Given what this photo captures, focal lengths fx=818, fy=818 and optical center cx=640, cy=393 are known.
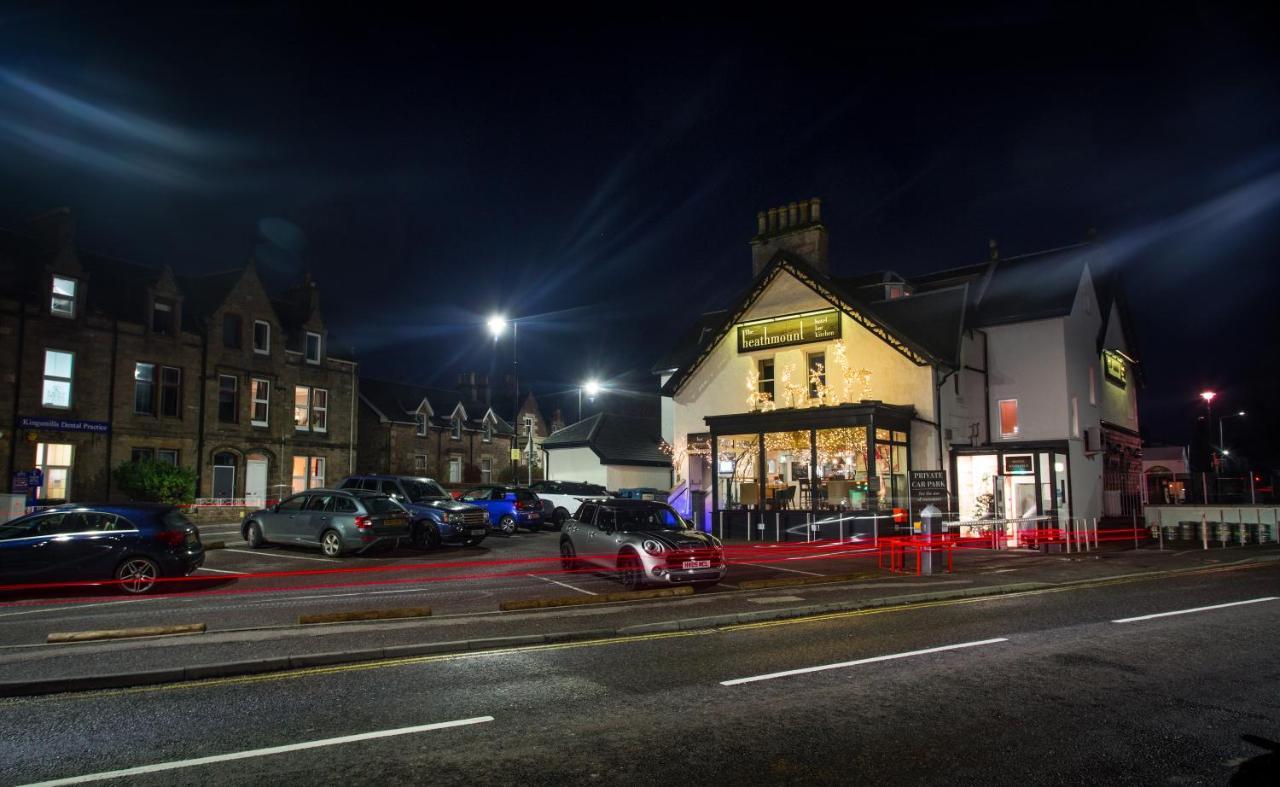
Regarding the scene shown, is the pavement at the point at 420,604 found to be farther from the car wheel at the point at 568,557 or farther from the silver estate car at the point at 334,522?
the silver estate car at the point at 334,522

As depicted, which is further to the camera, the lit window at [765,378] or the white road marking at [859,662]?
the lit window at [765,378]

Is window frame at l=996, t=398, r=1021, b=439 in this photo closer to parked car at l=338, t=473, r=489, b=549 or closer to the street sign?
the street sign

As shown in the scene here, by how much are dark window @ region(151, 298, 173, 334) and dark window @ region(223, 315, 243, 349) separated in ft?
8.17

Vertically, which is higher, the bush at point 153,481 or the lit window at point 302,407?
the lit window at point 302,407

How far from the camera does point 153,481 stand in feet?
102

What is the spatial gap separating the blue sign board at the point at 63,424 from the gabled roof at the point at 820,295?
2199 cm

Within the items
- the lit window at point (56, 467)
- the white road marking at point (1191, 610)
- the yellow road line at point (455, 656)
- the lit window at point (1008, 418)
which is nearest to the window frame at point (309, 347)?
the lit window at point (56, 467)

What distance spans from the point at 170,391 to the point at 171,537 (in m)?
23.5

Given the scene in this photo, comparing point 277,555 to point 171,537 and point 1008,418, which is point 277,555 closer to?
point 171,537

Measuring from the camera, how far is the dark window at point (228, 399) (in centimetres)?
3656

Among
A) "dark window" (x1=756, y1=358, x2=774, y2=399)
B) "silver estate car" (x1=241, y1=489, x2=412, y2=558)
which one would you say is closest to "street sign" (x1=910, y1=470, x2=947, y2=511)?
"dark window" (x1=756, y1=358, x2=774, y2=399)

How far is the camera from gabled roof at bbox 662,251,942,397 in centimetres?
2736

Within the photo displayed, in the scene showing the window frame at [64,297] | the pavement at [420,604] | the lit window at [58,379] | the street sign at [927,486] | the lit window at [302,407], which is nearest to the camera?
the pavement at [420,604]

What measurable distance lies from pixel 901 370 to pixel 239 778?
2555 centimetres
